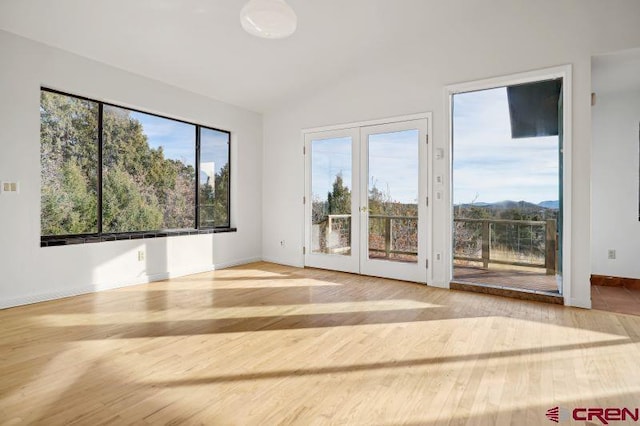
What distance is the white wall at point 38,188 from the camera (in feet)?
11.5

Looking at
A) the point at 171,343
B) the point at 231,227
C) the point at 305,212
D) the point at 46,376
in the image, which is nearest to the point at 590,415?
the point at 171,343

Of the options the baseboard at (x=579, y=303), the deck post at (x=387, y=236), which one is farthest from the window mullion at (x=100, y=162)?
the baseboard at (x=579, y=303)

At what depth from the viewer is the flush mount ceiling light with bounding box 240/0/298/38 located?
2672 millimetres

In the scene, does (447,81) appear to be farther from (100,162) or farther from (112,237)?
(112,237)

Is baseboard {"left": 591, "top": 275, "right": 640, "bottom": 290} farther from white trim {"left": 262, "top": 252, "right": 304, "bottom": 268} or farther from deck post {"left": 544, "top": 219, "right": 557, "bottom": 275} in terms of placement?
white trim {"left": 262, "top": 252, "right": 304, "bottom": 268}

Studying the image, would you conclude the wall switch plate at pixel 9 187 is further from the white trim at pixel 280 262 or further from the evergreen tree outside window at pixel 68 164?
the white trim at pixel 280 262

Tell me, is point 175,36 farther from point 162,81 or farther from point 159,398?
point 159,398

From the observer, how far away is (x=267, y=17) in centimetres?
271

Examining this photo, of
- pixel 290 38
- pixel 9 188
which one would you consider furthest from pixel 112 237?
pixel 290 38

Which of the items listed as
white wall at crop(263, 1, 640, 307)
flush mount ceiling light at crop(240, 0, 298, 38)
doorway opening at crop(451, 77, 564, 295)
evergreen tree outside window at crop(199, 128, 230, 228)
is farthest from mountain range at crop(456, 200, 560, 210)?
evergreen tree outside window at crop(199, 128, 230, 228)

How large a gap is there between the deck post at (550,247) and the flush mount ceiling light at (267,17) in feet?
13.1

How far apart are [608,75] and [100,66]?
5874mm

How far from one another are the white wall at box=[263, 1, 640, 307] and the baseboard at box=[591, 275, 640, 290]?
4.62 ft

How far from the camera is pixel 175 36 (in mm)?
3922
